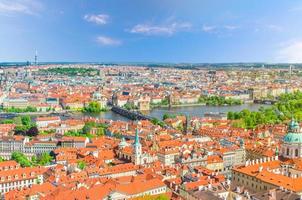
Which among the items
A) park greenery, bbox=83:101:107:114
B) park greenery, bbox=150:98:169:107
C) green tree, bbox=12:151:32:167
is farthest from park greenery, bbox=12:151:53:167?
park greenery, bbox=150:98:169:107

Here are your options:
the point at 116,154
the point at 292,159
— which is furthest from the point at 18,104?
the point at 292,159

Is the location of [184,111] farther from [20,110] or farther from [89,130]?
[89,130]

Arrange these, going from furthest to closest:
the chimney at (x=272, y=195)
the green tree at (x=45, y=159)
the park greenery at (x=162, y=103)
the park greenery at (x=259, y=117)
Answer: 1. the park greenery at (x=162, y=103)
2. the park greenery at (x=259, y=117)
3. the green tree at (x=45, y=159)
4. the chimney at (x=272, y=195)

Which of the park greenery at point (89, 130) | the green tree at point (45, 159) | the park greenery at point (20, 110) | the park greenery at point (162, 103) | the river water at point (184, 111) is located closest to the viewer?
the green tree at point (45, 159)

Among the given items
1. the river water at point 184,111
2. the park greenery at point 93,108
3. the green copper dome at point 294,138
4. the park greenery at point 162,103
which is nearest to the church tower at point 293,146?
the green copper dome at point 294,138

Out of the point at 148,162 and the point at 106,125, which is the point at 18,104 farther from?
the point at 148,162

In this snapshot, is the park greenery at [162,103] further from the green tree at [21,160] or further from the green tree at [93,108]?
the green tree at [21,160]
